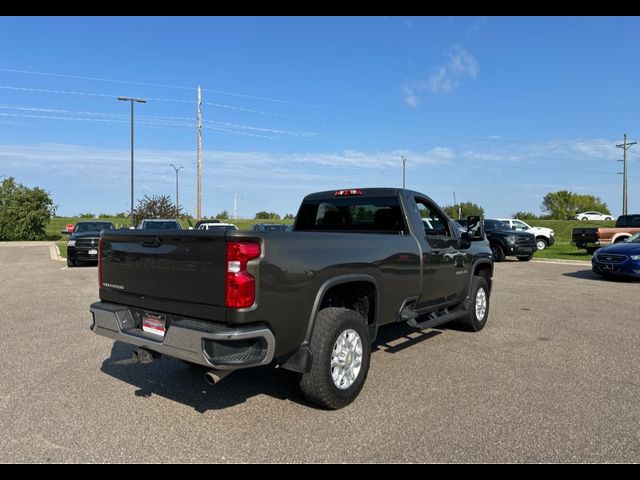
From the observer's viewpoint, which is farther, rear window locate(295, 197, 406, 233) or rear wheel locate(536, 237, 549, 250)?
rear wheel locate(536, 237, 549, 250)

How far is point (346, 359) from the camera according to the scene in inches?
160

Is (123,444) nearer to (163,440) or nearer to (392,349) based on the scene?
(163,440)

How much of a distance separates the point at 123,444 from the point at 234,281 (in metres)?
1.36

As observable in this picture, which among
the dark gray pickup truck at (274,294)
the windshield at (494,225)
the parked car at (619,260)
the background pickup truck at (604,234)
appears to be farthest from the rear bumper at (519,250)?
the dark gray pickup truck at (274,294)

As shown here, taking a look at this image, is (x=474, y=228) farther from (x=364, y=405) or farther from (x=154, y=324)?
(x=154, y=324)

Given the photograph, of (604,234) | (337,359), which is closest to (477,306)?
(337,359)

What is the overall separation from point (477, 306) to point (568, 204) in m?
99.8

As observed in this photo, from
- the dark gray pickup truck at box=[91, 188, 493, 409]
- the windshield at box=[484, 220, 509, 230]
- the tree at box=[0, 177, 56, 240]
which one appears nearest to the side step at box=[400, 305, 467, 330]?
the dark gray pickup truck at box=[91, 188, 493, 409]

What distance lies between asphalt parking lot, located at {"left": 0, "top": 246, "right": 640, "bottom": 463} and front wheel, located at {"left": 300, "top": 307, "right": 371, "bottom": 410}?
0.16 m

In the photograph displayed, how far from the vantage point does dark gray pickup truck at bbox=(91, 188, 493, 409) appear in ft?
10.9

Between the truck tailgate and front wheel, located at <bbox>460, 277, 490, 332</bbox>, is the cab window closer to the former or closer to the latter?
front wheel, located at <bbox>460, 277, 490, 332</bbox>

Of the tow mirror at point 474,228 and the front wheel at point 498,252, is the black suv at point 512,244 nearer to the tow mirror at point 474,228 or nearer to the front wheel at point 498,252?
the front wheel at point 498,252

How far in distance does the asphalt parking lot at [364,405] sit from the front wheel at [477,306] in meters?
0.17

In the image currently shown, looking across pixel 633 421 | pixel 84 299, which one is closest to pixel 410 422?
pixel 633 421
